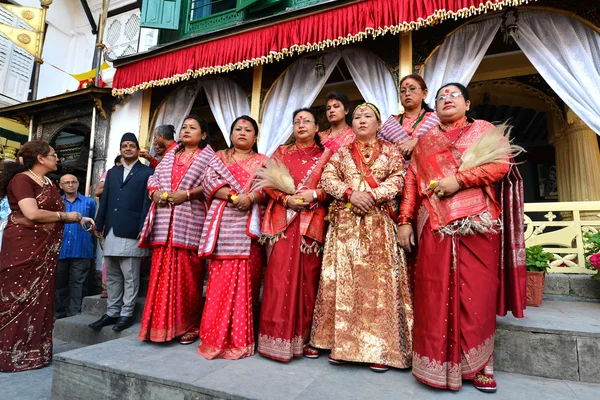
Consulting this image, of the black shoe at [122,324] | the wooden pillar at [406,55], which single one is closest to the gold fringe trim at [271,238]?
the black shoe at [122,324]

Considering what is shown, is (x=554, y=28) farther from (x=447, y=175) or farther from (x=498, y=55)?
(x=447, y=175)

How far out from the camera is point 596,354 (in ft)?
7.09

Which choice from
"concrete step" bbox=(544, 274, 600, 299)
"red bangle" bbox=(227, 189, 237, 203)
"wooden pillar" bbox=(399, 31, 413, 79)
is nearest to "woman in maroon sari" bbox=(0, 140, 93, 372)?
"red bangle" bbox=(227, 189, 237, 203)

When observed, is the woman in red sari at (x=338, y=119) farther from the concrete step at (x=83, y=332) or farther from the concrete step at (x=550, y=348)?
the concrete step at (x=83, y=332)

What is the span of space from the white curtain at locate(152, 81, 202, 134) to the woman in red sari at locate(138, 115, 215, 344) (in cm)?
320

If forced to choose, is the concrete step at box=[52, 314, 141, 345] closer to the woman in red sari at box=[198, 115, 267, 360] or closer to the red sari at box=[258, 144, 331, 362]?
the woman in red sari at box=[198, 115, 267, 360]

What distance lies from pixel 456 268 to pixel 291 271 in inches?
42.4

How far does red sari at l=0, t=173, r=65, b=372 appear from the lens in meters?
2.98

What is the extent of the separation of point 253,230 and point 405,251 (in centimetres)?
112

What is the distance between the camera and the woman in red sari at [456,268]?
2.01 metres

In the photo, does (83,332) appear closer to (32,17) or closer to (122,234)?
(122,234)

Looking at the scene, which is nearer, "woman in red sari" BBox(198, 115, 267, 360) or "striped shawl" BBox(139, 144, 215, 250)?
"woman in red sari" BBox(198, 115, 267, 360)

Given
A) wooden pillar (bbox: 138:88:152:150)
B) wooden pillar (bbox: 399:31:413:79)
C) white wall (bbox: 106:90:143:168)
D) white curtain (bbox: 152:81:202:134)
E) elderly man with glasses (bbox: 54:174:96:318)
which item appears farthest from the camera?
white wall (bbox: 106:90:143:168)

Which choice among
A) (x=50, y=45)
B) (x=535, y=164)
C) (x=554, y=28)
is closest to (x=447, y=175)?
(x=554, y=28)
